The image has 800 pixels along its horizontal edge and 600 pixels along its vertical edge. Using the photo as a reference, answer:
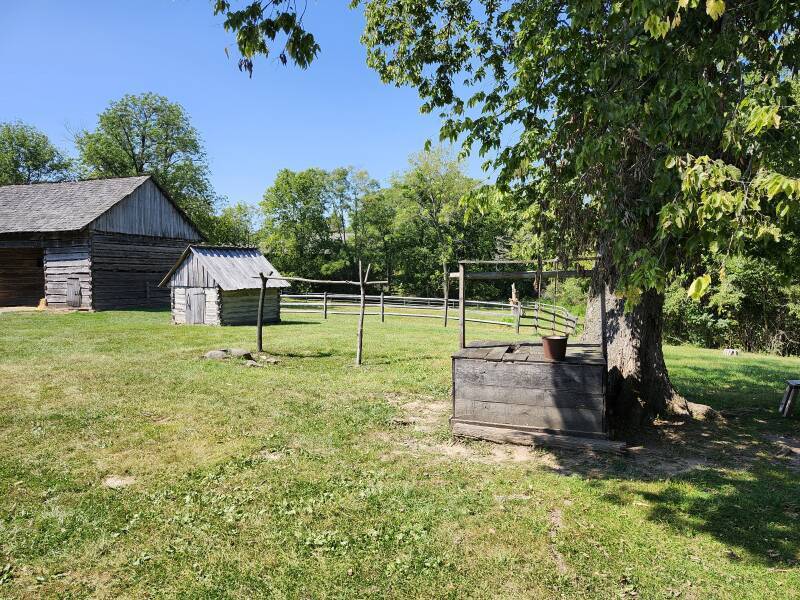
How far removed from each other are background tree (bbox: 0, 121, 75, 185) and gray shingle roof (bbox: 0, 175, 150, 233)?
72.2 feet

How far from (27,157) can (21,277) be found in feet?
89.3

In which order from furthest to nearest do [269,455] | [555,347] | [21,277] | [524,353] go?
1. [21,277]
2. [524,353]
3. [555,347]
4. [269,455]

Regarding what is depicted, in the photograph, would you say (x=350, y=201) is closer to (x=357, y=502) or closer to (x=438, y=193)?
(x=438, y=193)

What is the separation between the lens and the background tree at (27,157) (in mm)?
45659

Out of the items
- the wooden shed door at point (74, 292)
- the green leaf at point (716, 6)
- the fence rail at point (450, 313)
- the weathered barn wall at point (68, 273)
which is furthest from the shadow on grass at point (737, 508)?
the wooden shed door at point (74, 292)

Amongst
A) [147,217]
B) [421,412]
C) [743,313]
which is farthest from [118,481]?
[147,217]

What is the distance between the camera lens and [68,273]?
958 inches

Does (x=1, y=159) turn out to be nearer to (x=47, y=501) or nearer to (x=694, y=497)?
(x=47, y=501)

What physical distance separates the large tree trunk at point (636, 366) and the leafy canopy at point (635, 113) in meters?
0.94

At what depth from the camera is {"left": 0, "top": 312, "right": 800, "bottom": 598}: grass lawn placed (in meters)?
3.68

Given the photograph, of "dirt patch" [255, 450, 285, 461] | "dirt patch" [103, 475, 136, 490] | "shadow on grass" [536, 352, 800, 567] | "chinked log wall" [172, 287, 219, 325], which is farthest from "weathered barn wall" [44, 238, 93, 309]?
"shadow on grass" [536, 352, 800, 567]

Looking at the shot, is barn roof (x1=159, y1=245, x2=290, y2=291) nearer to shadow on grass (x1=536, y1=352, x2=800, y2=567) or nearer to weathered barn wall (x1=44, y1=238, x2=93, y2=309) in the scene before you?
weathered barn wall (x1=44, y1=238, x2=93, y2=309)

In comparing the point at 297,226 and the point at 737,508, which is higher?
the point at 297,226

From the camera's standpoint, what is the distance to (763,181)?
10.7 feet
